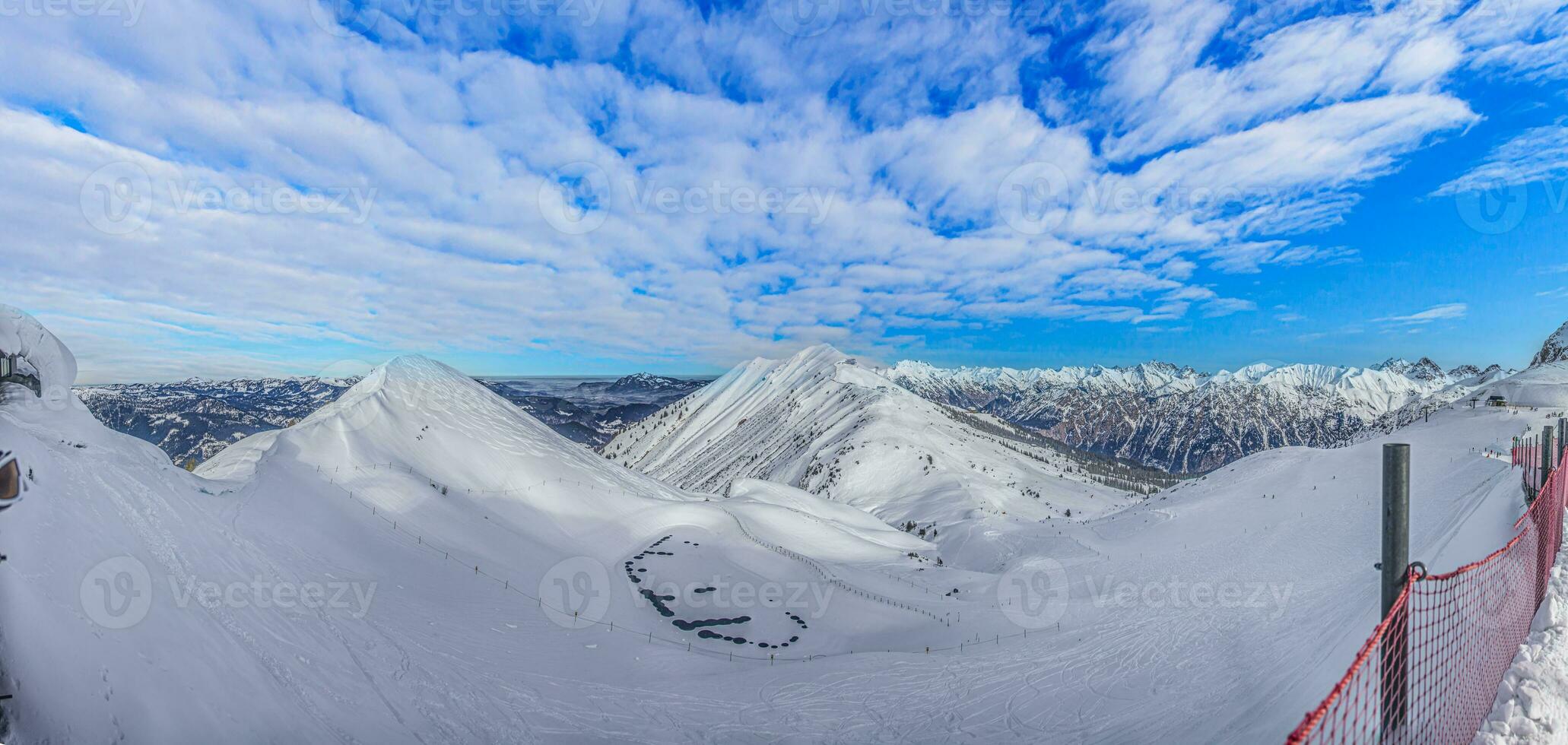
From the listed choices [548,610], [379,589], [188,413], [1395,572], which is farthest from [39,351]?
[188,413]

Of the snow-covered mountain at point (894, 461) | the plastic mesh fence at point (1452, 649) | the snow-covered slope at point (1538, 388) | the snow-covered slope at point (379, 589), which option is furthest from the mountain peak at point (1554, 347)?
the plastic mesh fence at point (1452, 649)

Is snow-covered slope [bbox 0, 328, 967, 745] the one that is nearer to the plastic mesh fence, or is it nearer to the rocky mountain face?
the plastic mesh fence

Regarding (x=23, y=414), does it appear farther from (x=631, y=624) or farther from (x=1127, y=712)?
(x=1127, y=712)

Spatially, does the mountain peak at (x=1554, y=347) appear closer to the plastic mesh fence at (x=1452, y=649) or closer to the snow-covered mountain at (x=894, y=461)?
the snow-covered mountain at (x=894, y=461)

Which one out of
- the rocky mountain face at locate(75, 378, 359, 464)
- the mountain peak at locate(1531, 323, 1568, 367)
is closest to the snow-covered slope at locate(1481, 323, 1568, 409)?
the mountain peak at locate(1531, 323, 1568, 367)

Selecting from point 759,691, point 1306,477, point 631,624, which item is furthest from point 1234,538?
point 631,624

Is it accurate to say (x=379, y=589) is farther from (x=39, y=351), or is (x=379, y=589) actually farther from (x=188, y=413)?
(x=188, y=413)

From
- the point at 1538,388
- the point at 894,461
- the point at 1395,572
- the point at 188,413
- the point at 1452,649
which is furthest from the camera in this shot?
the point at 188,413
